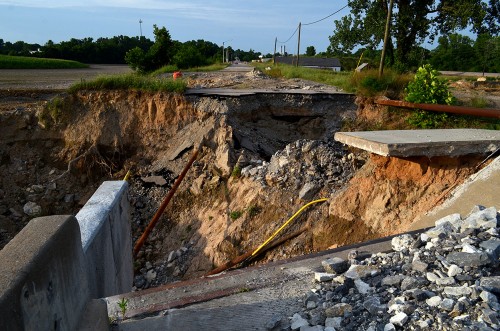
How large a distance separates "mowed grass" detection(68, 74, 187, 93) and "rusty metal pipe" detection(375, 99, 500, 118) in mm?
4987

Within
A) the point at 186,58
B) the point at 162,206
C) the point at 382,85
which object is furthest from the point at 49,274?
the point at 186,58

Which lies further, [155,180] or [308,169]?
[155,180]

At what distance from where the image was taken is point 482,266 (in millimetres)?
3463

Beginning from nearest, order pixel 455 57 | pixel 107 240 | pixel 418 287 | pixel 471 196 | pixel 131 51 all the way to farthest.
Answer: pixel 418 287 → pixel 107 240 → pixel 471 196 → pixel 131 51 → pixel 455 57

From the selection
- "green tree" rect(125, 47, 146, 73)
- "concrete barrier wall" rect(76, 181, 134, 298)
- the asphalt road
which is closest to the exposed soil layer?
"concrete barrier wall" rect(76, 181, 134, 298)

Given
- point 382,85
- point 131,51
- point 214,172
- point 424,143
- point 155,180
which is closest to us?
point 424,143

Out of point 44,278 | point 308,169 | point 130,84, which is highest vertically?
point 130,84

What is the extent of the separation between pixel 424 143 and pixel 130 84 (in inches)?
307

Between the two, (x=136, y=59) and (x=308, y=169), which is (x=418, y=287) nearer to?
(x=308, y=169)

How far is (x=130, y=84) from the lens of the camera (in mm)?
11047

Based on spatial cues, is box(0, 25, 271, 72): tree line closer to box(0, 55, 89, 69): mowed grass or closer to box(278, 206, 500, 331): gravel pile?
box(0, 55, 89, 69): mowed grass

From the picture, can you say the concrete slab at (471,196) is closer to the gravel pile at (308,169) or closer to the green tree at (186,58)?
the gravel pile at (308,169)

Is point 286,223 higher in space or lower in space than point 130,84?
lower

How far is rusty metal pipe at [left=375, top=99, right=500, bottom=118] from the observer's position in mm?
7316
